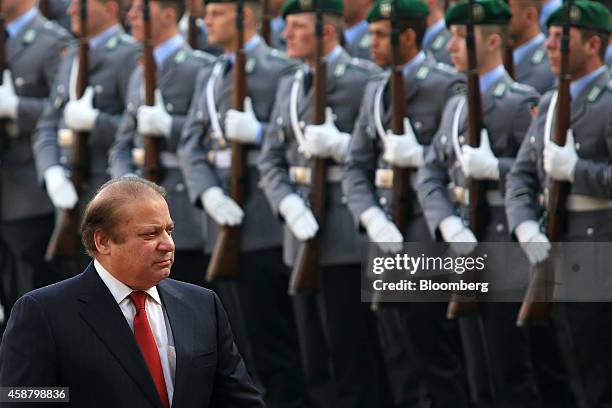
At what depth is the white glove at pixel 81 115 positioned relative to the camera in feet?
42.3

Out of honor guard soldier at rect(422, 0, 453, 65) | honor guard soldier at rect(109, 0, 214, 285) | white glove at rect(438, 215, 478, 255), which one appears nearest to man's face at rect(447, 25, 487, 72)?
white glove at rect(438, 215, 478, 255)

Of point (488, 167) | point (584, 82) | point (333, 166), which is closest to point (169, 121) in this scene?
point (333, 166)

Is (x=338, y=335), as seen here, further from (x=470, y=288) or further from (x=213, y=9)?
(x=213, y=9)

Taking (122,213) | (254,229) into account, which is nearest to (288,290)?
(254,229)

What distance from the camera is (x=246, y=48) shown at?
12.0 meters

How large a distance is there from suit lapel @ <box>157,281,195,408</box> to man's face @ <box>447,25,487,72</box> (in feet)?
14.9

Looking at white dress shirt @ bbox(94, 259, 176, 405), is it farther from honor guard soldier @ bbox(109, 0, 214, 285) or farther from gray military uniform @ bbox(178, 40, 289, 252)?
honor guard soldier @ bbox(109, 0, 214, 285)

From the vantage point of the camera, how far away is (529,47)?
1127 cm

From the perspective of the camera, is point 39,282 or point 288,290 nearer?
point 288,290

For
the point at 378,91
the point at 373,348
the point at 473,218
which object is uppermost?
the point at 378,91

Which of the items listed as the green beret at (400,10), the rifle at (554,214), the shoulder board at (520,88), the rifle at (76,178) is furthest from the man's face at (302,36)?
the rifle at (76,178)

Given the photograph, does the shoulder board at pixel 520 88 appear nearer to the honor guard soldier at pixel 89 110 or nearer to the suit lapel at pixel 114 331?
the honor guard soldier at pixel 89 110

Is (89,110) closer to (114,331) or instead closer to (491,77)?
(491,77)

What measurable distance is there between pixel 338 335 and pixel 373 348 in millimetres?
280
